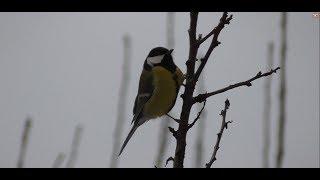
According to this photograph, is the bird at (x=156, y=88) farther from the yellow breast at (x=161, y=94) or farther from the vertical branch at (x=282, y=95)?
the vertical branch at (x=282, y=95)

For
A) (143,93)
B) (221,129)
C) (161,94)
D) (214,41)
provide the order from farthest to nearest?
(143,93) → (161,94) → (221,129) → (214,41)

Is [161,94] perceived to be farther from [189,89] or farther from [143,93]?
[189,89]

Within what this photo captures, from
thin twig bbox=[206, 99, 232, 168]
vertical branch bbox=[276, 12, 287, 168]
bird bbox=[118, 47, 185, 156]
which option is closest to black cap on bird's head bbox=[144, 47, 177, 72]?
bird bbox=[118, 47, 185, 156]

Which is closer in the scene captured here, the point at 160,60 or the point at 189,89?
the point at 189,89

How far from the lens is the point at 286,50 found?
2.08 metres

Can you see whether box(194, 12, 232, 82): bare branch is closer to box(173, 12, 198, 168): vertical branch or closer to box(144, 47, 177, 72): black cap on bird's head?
box(173, 12, 198, 168): vertical branch

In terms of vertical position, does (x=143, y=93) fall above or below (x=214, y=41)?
above

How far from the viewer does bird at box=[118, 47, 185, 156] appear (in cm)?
378

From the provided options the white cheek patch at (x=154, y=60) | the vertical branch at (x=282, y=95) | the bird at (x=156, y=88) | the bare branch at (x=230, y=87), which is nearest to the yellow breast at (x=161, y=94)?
the bird at (x=156, y=88)

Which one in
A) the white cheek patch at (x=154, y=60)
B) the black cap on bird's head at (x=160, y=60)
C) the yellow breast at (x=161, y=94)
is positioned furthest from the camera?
the white cheek patch at (x=154, y=60)

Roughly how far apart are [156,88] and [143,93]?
0.30m

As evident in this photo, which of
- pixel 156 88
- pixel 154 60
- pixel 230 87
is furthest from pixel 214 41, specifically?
pixel 154 60

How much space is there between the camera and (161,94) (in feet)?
12.8

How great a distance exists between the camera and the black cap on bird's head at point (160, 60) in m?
4.18
